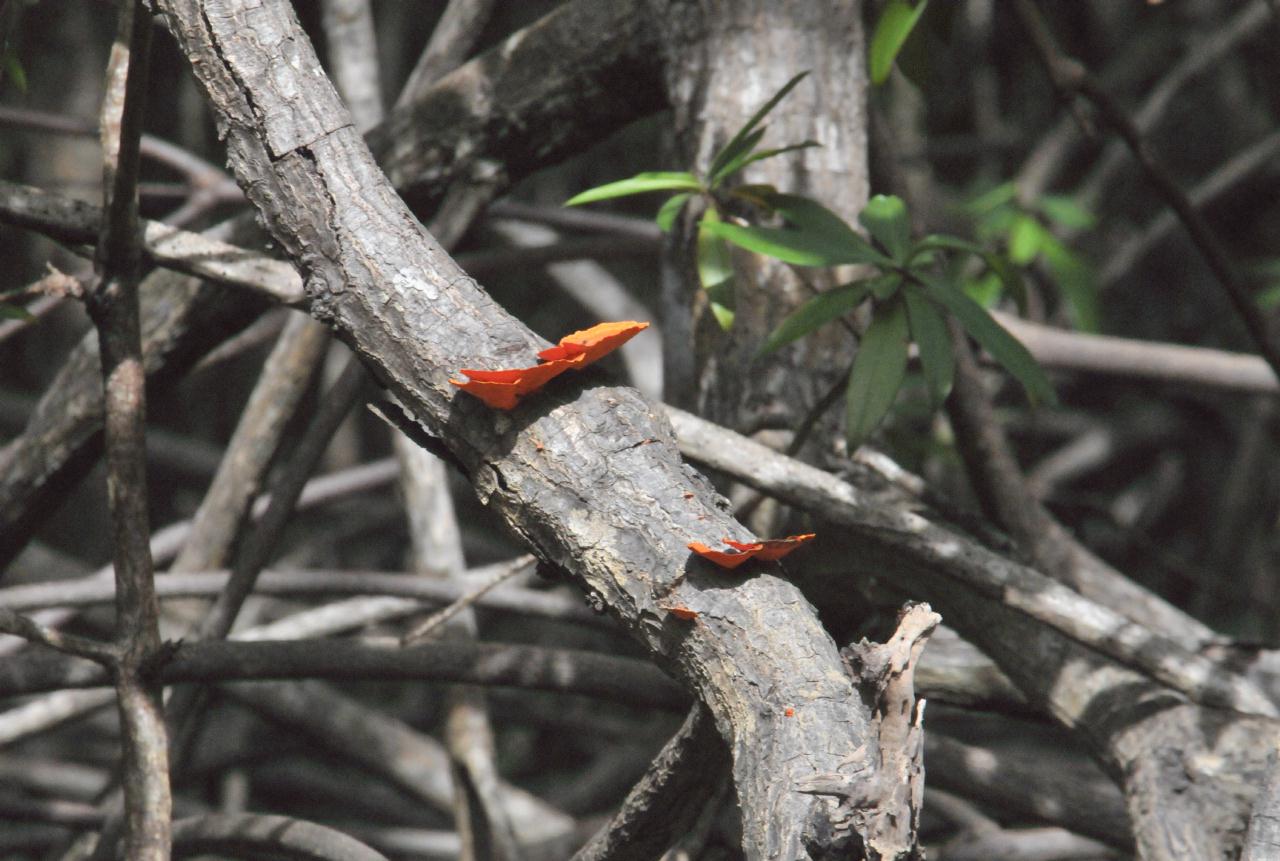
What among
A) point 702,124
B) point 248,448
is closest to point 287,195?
point 702,124

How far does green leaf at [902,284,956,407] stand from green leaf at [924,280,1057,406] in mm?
17

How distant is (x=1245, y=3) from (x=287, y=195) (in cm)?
328

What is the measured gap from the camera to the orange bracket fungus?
76 centimetres

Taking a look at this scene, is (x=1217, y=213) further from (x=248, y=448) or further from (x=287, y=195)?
(x=287, y=195)

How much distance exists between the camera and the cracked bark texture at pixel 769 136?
1.30 meters

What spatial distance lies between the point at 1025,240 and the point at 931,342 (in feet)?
4.46

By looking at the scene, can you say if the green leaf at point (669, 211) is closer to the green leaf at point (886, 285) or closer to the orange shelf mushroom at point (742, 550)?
the green leaf at point (886, 285)

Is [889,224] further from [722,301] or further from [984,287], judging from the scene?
[984,287]

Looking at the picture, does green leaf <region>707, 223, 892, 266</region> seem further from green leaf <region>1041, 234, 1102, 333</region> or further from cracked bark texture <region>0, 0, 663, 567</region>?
green leaf <region>1041, 234, 1102, 333</region>

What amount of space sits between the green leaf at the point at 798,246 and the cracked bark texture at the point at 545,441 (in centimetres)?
34

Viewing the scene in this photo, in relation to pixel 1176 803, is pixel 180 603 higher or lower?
higher

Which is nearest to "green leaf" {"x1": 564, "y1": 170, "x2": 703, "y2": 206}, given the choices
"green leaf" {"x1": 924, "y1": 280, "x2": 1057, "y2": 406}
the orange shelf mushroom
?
"green leaf" {"x1": 924, "y1": 280, "x2": 1057, "y2": 406}

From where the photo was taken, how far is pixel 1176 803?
1.08m

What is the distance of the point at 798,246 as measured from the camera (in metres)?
1.14
